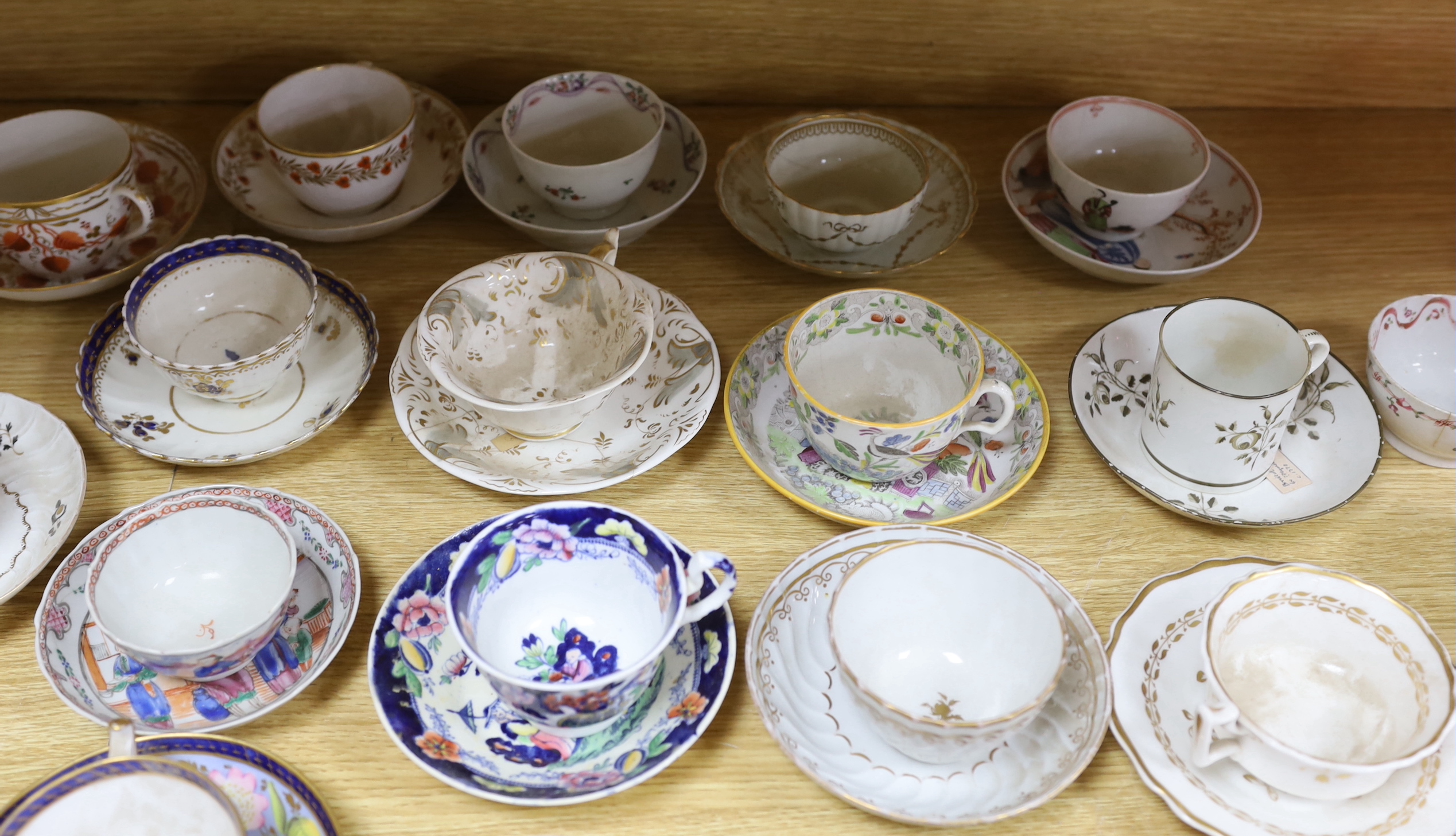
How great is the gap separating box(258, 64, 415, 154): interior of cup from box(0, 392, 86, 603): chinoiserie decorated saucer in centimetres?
34

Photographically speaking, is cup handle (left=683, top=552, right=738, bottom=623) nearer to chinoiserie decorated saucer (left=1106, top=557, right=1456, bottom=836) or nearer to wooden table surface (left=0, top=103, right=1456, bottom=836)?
wooden table surface (left=0, top=103, right=1456, bottom=836)

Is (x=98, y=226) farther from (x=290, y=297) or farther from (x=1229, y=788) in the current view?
(x=1229, y=788)

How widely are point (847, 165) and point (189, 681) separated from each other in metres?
0.73

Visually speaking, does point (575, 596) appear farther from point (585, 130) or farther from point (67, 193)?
point (67, 193)

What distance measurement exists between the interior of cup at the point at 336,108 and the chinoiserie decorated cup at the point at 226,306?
6.2 inches

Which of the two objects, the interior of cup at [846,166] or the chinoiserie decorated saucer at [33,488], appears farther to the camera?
the interior of cup at [846,166]

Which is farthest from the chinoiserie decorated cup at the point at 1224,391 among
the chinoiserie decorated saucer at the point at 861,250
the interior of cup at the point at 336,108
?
the interior of cup at the point at 336,108

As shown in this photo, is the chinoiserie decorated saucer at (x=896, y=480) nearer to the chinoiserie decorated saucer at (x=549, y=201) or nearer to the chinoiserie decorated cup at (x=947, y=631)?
the chinoiserie decorated cup at (x=947, y=631)

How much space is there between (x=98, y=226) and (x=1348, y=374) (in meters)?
1.09

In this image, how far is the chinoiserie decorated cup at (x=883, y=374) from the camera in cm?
78

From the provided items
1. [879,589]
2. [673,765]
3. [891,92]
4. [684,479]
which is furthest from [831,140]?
[673,765]

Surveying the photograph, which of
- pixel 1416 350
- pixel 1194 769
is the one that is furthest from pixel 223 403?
pixel 1416 350

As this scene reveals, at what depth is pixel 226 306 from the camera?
35.5 inches

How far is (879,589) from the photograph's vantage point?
703 mm
